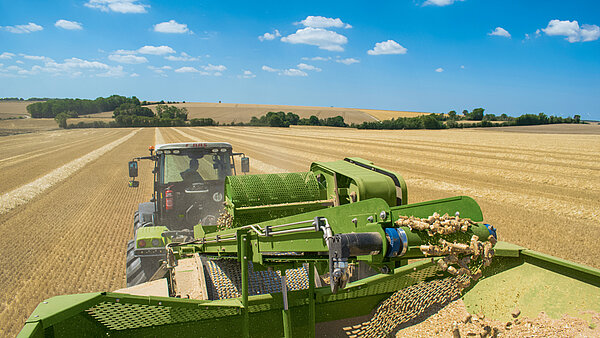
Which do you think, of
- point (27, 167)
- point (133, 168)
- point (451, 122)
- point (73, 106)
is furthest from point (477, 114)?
point (73, 106)

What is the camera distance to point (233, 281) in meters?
4.17

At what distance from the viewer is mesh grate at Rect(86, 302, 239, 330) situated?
2.63 meters

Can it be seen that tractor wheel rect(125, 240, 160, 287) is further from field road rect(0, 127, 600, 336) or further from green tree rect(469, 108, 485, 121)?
green tree rect(469, 108, 485, 121)

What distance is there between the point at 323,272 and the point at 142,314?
1.51m

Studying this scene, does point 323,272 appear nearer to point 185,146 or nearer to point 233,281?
point 233,281

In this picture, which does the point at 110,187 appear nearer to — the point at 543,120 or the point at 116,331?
the point at 116,331

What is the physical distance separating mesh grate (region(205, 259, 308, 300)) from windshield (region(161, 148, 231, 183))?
2575 millimetres

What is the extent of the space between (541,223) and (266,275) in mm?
8531

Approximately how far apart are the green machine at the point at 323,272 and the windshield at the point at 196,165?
228cm

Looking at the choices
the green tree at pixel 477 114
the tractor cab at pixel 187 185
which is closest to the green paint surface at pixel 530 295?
the tractor cab at pixel 187 185

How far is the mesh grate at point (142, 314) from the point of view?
263 centimetres

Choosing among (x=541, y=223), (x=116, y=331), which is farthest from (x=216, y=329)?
(x=541, y=223)

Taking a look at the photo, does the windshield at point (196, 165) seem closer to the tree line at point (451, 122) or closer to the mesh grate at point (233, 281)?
the mesh grate at point (233, 281)

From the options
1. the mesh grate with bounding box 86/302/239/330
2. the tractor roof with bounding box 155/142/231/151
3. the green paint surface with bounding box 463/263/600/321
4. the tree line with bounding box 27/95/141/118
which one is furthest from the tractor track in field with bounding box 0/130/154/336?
the tree line with bounding box 27/95/141/118
